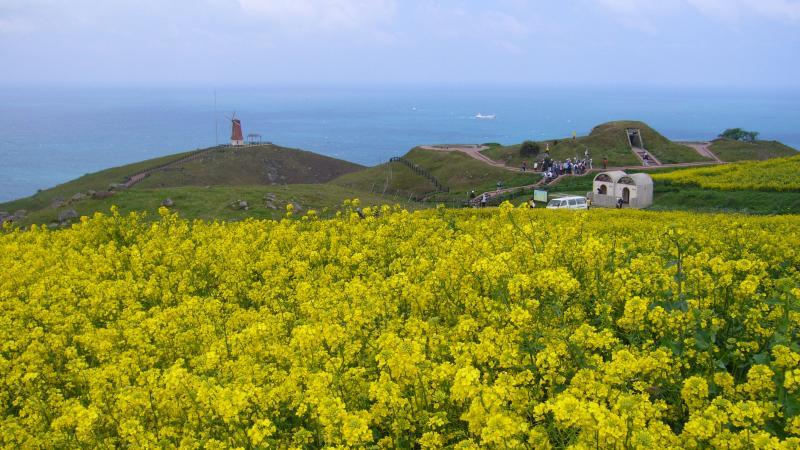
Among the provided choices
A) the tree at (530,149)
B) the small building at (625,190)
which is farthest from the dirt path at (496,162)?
the small building at (625,190)

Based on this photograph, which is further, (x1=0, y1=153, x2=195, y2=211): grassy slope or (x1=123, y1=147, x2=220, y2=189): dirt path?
(x1=123, y1=147, x2=220, y2=189): dirt path

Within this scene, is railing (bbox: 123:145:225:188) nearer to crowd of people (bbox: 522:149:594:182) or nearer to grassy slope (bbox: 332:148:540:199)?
grassy slope (bbox: 332:148:540:199)

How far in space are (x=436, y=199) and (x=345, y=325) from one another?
48521mm

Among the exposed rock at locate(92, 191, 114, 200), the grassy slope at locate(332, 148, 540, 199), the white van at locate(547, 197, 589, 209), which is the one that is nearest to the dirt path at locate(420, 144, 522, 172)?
the grassy slope at locate(332, 148, 540, 199)

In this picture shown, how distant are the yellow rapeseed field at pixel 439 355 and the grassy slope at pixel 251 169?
196ft

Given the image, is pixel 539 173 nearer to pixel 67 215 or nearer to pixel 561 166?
pixel 561 166

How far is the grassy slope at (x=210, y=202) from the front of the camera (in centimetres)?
3794

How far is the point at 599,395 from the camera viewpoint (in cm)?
585

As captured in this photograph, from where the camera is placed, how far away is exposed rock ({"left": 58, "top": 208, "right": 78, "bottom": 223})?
3809 centimetres

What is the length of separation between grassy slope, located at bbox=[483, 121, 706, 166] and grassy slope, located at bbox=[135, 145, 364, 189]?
24.8 m

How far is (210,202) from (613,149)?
4624 centimetres

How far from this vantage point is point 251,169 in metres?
78.6

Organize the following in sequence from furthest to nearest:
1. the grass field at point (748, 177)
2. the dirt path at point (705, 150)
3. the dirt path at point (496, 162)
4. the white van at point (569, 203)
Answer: the dirt path at point (705, 150)
the dirt path at point (496, 162)
the grass field at point (748, 177)
the white van at point (569, 203)

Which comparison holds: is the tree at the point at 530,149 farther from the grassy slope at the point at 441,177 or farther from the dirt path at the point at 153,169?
the dirt path at the point at 153,169
